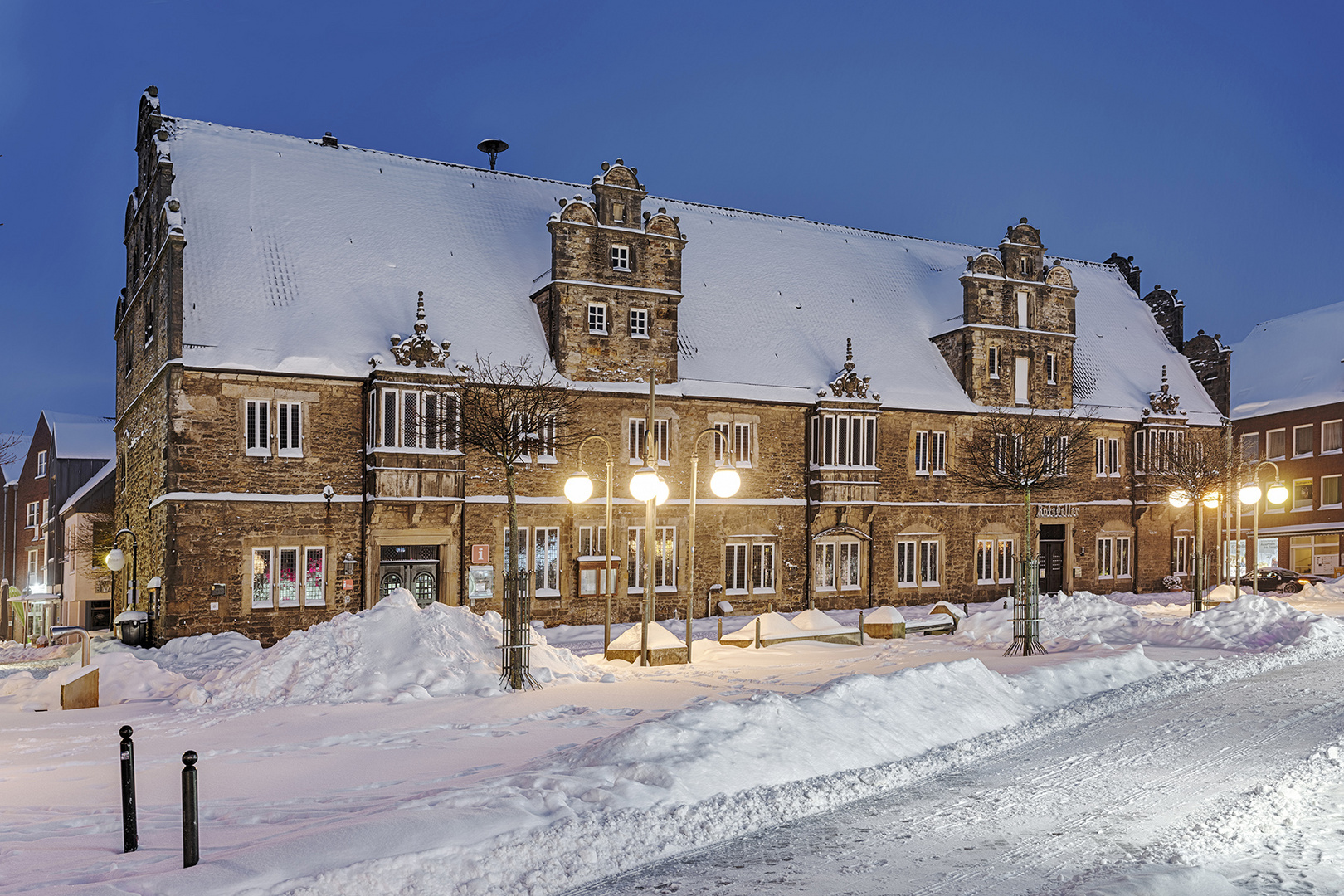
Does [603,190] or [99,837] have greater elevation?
[603,190]

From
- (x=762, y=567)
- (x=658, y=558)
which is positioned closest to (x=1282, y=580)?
(x=762, y=567)

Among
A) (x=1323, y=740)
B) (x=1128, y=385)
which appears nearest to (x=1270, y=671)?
(x=1323, y=740)

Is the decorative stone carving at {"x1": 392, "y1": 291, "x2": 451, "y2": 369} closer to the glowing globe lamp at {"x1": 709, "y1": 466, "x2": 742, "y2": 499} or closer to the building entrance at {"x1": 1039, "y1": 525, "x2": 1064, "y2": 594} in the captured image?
the glowing globe lamp at {"x1": 709, "y1": 466, "x2": 742, "y2": 499}

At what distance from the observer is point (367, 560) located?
28.0 metres

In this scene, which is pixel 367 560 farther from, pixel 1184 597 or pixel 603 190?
pixel 1184 597

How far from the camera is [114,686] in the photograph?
58.1ft

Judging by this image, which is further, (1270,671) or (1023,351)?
(1023,351)

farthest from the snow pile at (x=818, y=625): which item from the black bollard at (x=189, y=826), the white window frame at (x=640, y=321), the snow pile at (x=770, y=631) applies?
the black bollard at (x=189, y=826)

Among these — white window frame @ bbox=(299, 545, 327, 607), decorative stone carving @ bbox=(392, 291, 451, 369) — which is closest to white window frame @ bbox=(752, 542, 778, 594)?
decorative stone carving @ bbox=(392, 291, 451, 369)

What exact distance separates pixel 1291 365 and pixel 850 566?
33.1 meters

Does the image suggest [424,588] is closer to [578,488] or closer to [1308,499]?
[578,488]

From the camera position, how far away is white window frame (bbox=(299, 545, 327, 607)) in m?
27.5

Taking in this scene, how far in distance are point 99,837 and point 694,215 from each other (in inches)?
1331

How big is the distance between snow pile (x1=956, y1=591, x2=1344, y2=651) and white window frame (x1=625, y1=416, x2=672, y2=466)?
1095cm
